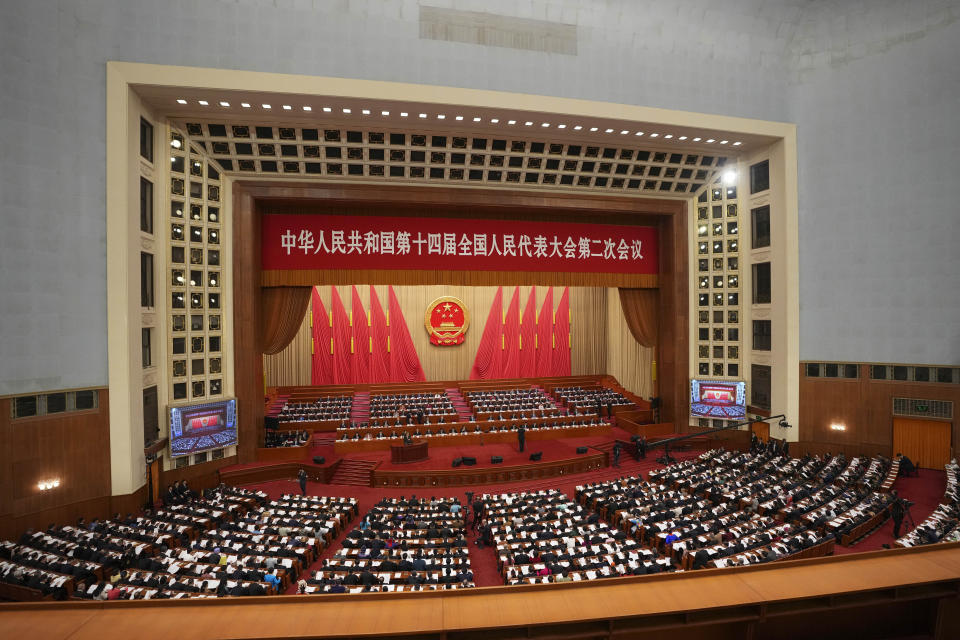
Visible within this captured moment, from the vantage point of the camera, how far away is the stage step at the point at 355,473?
46.7 feet

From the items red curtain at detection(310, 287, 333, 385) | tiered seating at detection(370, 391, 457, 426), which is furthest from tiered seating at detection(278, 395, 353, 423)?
red curtain at detection(310, 287, 333, 385)

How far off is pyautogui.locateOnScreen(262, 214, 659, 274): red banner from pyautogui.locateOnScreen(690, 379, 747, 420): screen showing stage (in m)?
4.83

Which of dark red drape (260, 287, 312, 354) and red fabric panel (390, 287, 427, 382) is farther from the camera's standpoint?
red fabric panel (390, 287, 427, 382)

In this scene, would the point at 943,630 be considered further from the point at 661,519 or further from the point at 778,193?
the point at 778,193

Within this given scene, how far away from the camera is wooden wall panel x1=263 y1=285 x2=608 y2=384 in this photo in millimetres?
24297

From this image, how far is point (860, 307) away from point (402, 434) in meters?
15.4

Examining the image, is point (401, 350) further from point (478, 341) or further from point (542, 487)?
point (542, 487)

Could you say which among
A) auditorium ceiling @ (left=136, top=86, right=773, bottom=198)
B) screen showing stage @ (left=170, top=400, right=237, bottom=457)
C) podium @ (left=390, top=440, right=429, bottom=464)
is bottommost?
podium @ (left=390, top=440, right=429, bottom=464)

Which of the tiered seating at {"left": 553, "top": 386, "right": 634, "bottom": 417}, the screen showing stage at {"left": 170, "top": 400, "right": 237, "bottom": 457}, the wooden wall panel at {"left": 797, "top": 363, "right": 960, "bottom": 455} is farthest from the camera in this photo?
the tiered seating at {"left": 553, "top": 386, "right": 634, "bottom": 417}

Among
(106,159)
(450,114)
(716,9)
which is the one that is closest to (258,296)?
(106,159)

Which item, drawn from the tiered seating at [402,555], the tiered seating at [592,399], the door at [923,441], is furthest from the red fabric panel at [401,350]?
the door at [923,441]

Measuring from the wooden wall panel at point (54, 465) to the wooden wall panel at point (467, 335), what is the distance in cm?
1321

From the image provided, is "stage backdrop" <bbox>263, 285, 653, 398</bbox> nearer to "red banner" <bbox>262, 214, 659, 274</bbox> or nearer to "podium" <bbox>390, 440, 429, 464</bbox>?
"red banner" <bbox>262, 214, 659, 274</bbox>

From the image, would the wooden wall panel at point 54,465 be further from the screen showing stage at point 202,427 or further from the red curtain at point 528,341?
the red curtain at point 528,341
